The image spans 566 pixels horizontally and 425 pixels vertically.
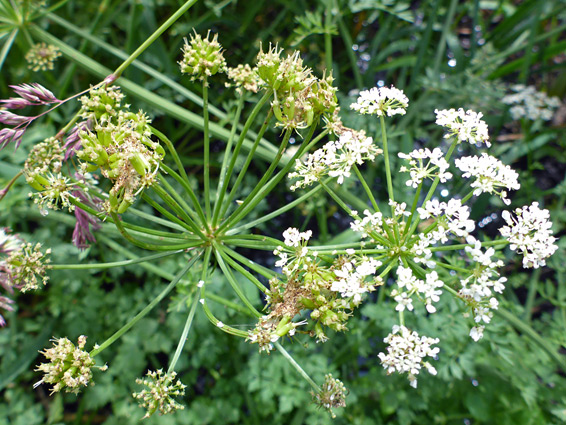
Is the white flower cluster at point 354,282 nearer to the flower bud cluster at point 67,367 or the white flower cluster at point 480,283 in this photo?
the white flower cluster at point 480,283

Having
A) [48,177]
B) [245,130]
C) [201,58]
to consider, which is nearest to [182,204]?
[245,130]

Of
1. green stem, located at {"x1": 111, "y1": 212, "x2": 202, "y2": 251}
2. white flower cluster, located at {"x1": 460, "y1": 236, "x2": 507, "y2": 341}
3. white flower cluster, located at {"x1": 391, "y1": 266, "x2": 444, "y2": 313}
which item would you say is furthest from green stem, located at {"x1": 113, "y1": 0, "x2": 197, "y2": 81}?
white flower cluster, located at {"x1": 460, "y1": 236, "x2": 507, "y2": 341}

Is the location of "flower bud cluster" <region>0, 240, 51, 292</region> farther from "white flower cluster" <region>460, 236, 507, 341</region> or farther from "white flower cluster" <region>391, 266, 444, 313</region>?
"white flower cluster" <region>460, 236, 507, 341</region>

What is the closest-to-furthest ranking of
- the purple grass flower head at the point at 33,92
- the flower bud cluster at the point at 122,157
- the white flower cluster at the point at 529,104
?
the flower bud cluster at the point at 122,157
the purple grass flower head at the point at 33,92
the white flower cluster at the point at 529,104

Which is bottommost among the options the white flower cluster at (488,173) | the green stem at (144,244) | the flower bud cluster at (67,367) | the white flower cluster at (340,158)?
the flower bud cluster at (67,367)

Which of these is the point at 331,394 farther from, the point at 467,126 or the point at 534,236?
the point at 467,126

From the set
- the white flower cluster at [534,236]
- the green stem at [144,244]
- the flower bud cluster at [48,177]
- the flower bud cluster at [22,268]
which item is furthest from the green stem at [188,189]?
the white flower cluster at [534,236]
